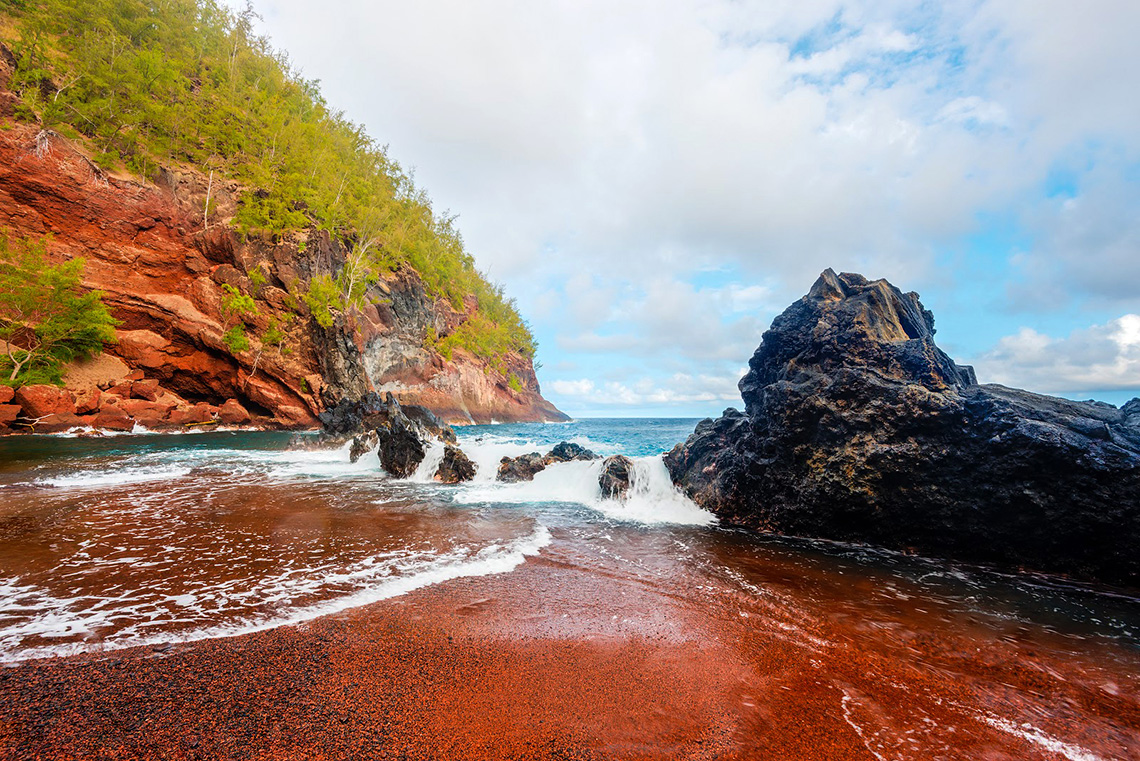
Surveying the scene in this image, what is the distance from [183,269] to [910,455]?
3542 cm

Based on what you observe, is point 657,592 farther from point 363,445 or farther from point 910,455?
point 363,445

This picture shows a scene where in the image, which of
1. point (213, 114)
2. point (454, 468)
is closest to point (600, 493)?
point (454, 468)

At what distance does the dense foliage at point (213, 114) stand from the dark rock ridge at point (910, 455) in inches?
1162

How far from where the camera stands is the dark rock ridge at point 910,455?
5.35m

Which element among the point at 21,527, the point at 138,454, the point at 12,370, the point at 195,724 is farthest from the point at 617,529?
the point at 12,370

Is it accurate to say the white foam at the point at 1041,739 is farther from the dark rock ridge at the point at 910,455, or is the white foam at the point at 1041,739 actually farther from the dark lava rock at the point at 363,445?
the dark lava rock at the point at 363,445

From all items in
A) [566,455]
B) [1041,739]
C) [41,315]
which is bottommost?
[1041,739]

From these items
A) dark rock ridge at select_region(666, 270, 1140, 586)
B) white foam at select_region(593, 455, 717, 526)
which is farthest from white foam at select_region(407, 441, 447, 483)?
dark rock ridge at select_region(666, 270, 1140, 586)

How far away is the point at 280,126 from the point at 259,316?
1659 centimetres

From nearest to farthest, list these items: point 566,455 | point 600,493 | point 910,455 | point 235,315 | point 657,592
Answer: point 657,592
point 910,455
point 600,493
point 566,455
point 235,315

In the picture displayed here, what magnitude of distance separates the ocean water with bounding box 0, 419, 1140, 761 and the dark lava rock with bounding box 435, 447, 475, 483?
2.80m

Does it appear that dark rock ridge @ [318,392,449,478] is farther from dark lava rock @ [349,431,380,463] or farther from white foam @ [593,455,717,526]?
white foam @ [593,455,717,526]

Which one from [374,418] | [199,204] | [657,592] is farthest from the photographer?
[199,204]

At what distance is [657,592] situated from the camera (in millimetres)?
4551
